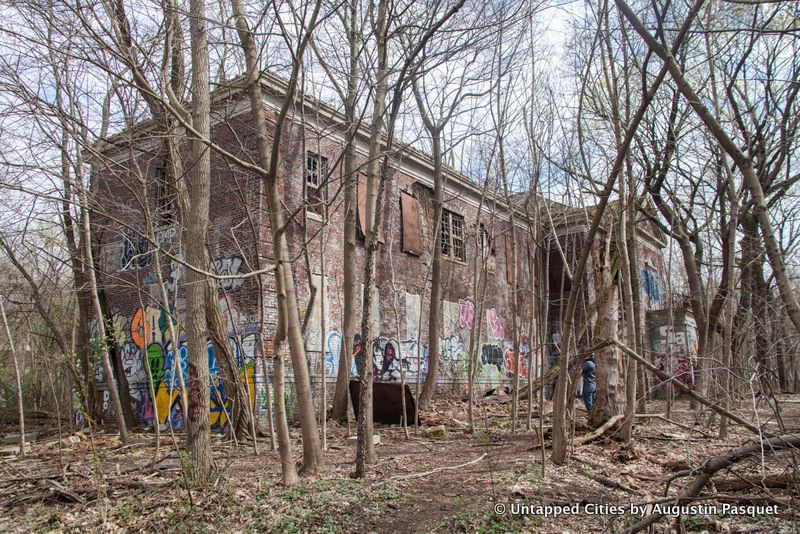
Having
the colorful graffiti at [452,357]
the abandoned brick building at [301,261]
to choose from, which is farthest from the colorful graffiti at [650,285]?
the colorful graffiti at [452,357]

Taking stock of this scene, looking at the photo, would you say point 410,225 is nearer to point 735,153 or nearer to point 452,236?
point 452,236

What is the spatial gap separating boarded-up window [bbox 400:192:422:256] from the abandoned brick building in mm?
43

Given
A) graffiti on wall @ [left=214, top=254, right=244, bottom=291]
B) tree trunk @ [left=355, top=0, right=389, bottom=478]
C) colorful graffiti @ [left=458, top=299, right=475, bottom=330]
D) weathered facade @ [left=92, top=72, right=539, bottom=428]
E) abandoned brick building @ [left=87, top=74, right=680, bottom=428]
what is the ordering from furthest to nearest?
colorful graffiti @ [left=458, top=299, right=475, bottom=330]
graffiti on wall @ [left=214, top=254, right=244, bottom=291]
weathered facade @ [left=92, top=72, right=539, bottom=428]
abandoned brick building @ [left=87, top=74, right=680, bottom=428]
tree trunk @ [left=355, top=0, right=389, bottom=478]

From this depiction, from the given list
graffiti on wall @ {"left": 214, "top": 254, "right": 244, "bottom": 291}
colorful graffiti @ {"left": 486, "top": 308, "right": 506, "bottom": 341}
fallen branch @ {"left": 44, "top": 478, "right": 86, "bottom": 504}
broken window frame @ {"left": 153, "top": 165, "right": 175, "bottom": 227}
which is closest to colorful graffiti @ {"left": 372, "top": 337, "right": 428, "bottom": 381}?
graffiti on wall @ {"left": 214, "top": 254, "right": 244, "bottom": 291}

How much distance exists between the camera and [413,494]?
589cm

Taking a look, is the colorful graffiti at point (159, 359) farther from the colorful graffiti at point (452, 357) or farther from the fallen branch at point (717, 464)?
the fallen branch at point (717, 464)

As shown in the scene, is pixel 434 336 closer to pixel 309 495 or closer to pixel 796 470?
pixel 309 495

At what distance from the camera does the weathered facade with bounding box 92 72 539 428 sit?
10117mm

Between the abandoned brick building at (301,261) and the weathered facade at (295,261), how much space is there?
43mm

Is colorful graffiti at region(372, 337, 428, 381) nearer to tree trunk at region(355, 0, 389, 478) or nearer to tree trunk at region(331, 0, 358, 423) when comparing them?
tree trunk at region(331, 0, 358, 423)

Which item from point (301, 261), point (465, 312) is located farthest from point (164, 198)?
point (465, 312)

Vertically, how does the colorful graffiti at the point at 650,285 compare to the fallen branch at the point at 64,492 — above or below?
above

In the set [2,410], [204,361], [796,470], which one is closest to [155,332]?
[2,410]

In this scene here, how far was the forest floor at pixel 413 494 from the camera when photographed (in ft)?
15.7
